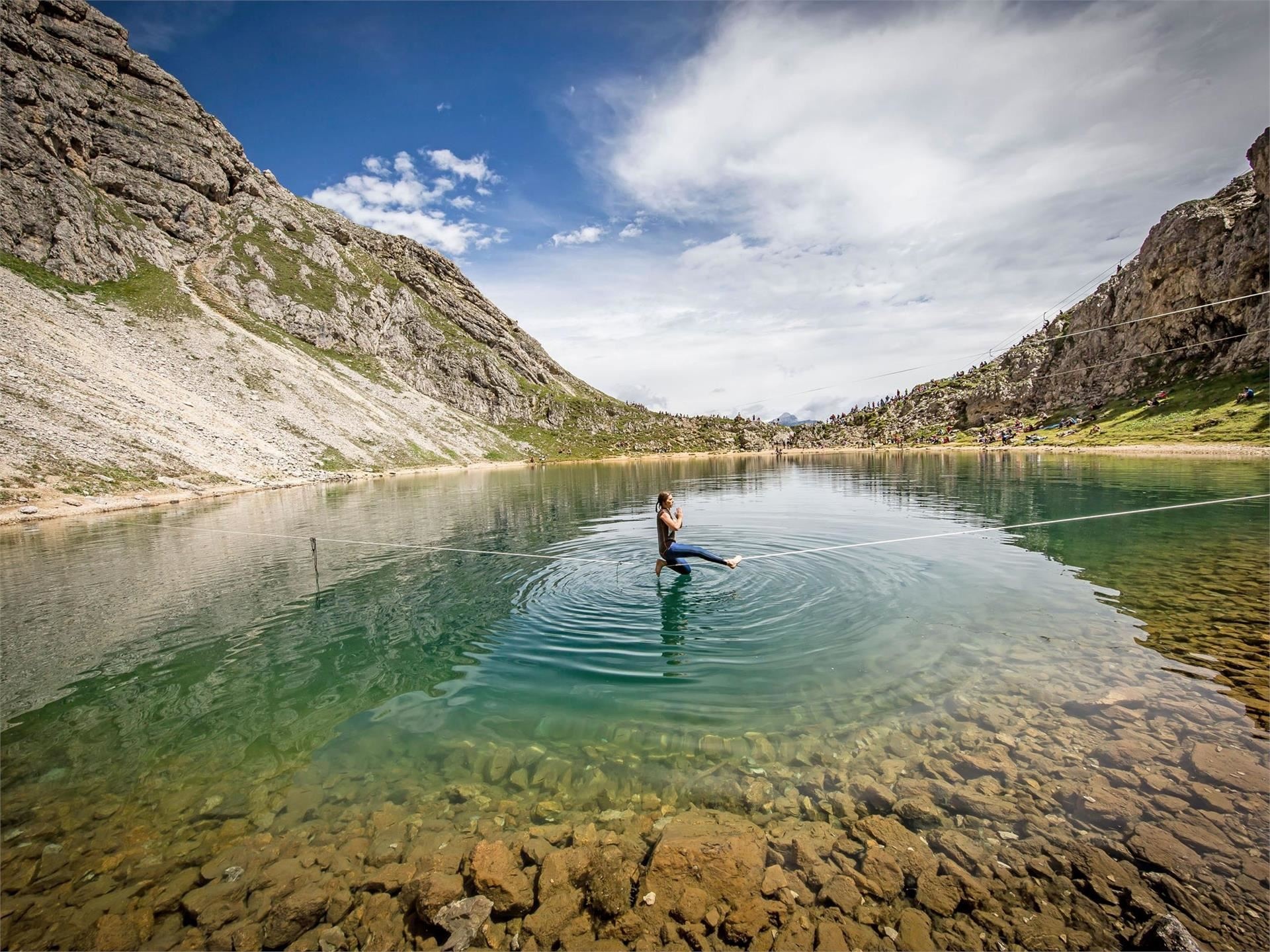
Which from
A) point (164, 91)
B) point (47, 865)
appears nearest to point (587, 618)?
point (47, 865)

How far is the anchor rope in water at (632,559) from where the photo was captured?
23256 mm

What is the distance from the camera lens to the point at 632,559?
24.7m

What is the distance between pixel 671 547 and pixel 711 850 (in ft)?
42.1

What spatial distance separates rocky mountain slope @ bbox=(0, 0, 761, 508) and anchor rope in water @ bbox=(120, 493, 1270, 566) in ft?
90.5

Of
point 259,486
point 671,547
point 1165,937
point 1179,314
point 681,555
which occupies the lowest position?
point 1165,937

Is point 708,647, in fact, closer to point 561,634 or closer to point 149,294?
point 561,634

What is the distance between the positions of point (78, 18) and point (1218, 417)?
264 m

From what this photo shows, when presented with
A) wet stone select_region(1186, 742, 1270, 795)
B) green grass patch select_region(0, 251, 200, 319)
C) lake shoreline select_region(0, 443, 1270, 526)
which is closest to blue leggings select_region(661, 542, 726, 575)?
wet stone select_region(1186, 742, 1270, 795)

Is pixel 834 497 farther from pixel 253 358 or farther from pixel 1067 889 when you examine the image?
pixel 253 358

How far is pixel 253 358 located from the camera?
108625mm

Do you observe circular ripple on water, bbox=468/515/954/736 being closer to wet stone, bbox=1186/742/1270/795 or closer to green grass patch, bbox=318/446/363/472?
wet stone, bbox=1186/742/1270/795

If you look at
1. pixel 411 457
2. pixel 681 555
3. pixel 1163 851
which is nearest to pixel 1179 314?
pixel 681 555

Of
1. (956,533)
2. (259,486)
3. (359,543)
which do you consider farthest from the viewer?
(259,486)

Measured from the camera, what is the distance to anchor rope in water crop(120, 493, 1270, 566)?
23256 mm
